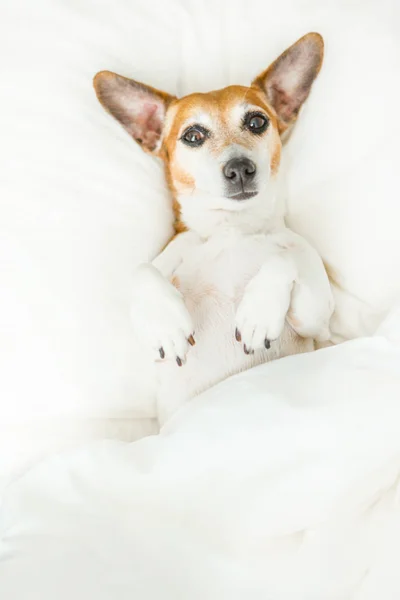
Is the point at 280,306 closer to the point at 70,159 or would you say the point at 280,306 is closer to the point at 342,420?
the point at 342,420

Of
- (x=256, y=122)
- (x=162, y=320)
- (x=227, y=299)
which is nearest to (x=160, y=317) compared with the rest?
(x=162, y=320)

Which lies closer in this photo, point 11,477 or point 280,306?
point 280,306

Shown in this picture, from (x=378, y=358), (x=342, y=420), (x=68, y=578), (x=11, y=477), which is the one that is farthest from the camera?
(x=11, y=477)

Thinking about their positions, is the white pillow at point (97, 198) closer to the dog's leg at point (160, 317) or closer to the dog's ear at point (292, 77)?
the dog's ear at point (292, 77)

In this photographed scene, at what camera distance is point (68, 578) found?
144 cm

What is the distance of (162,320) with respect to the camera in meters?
1.72

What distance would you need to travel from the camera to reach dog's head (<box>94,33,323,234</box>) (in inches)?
73.3

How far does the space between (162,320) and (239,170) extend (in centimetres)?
46

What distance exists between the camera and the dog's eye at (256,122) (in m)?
1.94

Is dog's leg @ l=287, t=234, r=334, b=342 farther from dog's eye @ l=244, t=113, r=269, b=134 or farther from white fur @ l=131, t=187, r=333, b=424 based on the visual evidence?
dog's eye @ l=244, t=113, r=269, b=134

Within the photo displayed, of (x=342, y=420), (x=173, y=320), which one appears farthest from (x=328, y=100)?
(x=342, y=420)

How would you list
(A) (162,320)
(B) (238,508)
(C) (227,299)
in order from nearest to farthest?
(B) (238,508) < (A) (162,320) < (C) (227,299)

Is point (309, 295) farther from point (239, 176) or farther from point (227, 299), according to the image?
point (239, 176)

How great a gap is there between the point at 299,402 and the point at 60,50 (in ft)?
4.17
